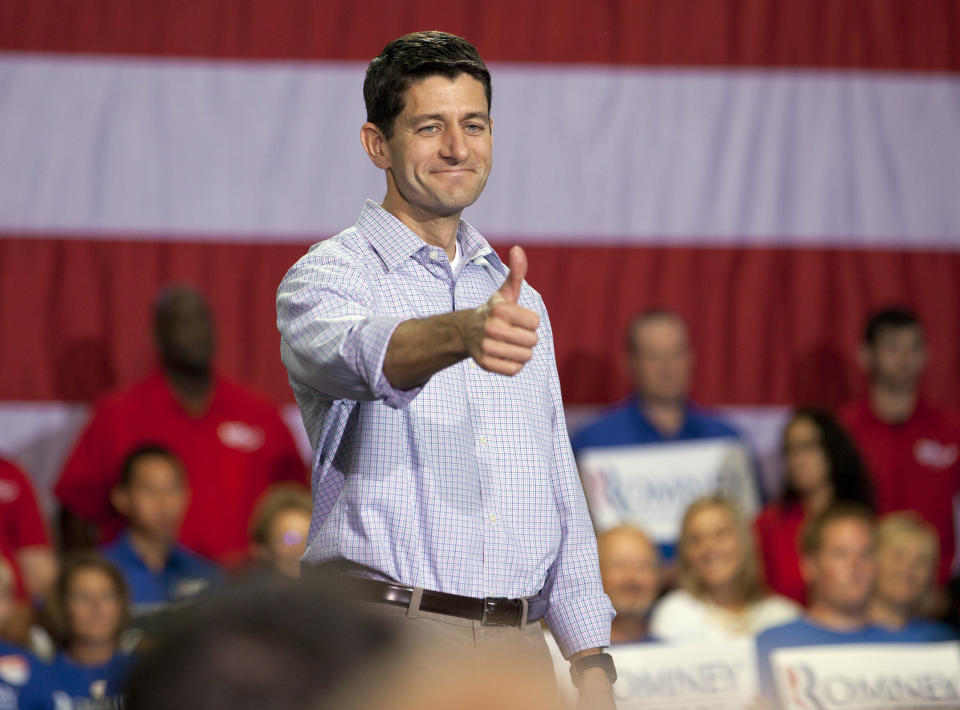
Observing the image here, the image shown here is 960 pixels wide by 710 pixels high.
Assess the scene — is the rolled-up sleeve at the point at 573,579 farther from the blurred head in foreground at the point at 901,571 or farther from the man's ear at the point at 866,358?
the man's ear at the point at 866,358

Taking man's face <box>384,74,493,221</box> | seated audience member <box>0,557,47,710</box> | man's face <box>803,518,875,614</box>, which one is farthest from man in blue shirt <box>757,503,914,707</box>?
man's face <box>384,74,493,221</box>

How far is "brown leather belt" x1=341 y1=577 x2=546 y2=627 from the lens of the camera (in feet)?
5.31

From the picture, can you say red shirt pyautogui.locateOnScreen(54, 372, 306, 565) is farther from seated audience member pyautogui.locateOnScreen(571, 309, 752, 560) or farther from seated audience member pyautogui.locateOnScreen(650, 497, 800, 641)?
seated audience member pyautogui.locateOnScreen(650, 497, 800, 641)

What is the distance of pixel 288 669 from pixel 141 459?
10.9 feet

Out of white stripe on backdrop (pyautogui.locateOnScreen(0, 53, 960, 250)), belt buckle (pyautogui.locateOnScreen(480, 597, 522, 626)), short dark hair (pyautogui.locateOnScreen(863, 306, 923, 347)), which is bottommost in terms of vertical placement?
belt buckle (pyautogui.locateOnScreen(480, 597, 522, 626))

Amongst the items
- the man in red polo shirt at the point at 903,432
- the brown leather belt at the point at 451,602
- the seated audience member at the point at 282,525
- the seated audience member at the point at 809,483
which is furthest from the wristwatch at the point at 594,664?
the man in red polo shirt at the point at 903,432

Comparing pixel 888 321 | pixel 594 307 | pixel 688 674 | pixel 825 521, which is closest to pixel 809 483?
pixel 825 521

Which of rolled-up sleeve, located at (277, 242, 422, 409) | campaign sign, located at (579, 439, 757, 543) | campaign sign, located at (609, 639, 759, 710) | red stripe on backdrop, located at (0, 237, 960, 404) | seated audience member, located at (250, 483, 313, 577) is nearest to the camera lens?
rolled-up sleeve, located at (277, 242, 422, 409)

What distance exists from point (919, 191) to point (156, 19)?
2.51 meters

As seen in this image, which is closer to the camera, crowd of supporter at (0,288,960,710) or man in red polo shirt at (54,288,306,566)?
crowd of supporter at (0,288,960,710)

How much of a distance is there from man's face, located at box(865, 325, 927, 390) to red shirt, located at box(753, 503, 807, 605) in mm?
609

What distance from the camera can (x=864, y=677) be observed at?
3.24 m

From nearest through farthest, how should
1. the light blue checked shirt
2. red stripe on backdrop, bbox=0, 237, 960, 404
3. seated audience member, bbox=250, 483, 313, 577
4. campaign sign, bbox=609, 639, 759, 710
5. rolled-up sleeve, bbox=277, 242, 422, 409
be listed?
1. rolled-up sleeve, bbox=277, 242, 422, 409
2. the light blue checked shirt
3. campaign sign, bbox=609, 639, 759, 710
4. seated audience member, bbox=250, 483, 313, 577
5. red stripe on backdrop, bbox=0, 237, 960, 404

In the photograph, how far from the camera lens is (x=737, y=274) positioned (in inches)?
175
